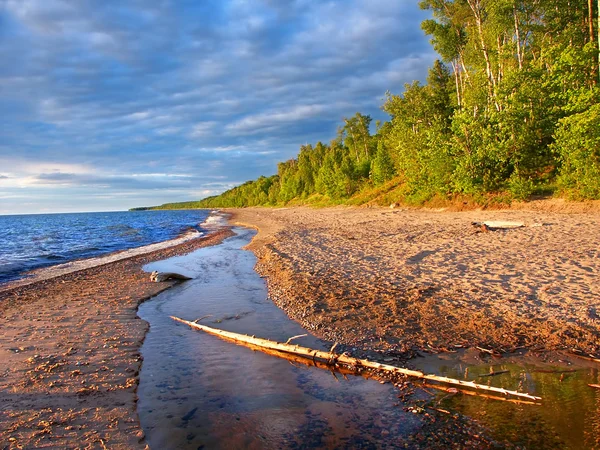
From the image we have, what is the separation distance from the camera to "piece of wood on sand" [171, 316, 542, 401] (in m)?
5.24

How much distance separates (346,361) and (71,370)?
200 inches

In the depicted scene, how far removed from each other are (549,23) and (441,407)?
38.1m

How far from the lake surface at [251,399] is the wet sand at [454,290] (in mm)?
1388

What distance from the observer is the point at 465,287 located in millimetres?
9953

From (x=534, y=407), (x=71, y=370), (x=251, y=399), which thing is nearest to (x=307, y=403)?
(x=251, y=399)

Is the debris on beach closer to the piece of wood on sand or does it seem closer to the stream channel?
the stream channel

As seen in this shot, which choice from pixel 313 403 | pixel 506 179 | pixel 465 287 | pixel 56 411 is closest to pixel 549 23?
pixel 506 179

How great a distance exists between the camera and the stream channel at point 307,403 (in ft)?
15.2

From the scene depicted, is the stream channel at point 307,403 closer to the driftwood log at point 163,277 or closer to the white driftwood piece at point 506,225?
the driftwood log at point 163,277

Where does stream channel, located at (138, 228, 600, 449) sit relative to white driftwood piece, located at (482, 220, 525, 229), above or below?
below

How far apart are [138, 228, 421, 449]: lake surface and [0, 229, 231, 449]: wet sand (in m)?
0.36

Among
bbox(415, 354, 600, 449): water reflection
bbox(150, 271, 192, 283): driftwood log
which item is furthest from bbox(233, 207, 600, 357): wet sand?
bbox(150, 271, 192, 283): driftwood log

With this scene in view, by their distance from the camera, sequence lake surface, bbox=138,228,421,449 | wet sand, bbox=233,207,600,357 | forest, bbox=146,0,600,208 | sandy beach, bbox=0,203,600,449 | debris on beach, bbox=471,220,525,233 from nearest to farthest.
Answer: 1. lake surface, bbox=138,228,421,449
2. sandy beach, bbox=0,203,600,449
3. wet sand, bbox=233,207,600,357
4. debris on beach, bbox=471,220,525,233
5. forest, bbox=146,0,600,208

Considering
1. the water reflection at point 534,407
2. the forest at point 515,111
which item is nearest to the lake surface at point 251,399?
the water reflection at point 534,407
